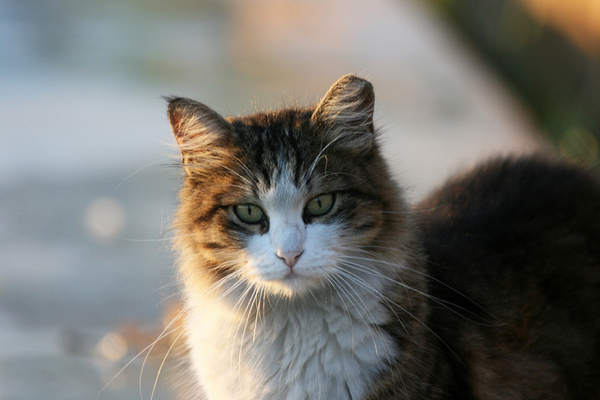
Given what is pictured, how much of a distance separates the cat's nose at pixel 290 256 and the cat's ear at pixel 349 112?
485 millimetres

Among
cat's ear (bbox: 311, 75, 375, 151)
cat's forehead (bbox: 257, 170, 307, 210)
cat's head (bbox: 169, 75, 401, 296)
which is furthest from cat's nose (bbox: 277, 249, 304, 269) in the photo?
cat's ear (bbox: 311, 75, 375, 151)

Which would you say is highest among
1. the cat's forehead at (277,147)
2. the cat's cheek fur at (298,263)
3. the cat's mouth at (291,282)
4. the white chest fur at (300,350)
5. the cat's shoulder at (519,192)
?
the cat's forehead at (277,147)

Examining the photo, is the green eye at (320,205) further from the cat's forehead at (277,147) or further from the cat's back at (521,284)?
the cat's back at (521,284)

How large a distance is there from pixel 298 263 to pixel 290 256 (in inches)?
1.4

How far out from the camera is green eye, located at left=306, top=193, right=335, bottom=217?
2.15 m

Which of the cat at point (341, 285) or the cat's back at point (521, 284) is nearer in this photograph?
the cat at point (341, 285)

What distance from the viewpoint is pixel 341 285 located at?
85.2 inches

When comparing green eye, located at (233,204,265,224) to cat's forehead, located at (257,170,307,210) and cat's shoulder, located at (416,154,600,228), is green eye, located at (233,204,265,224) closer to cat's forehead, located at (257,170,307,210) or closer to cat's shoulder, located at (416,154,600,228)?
cat's forehead, located at (257,170,307,210)

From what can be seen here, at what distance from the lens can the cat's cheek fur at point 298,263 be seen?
202cm

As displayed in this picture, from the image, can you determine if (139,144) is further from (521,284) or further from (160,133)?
(521,284)

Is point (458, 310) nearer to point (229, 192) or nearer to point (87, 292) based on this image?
point (229, 192)

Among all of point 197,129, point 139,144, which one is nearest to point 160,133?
point 139,144

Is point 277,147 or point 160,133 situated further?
point 160,133

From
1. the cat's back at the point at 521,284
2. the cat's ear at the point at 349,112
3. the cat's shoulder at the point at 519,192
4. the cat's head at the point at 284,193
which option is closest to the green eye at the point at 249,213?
the cat's head at the point at 284,193
